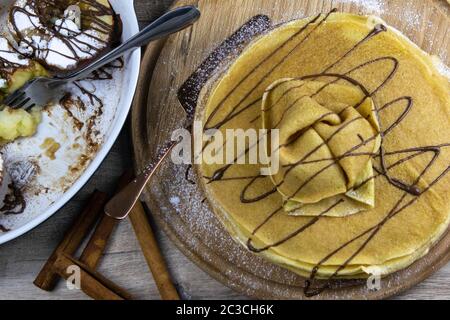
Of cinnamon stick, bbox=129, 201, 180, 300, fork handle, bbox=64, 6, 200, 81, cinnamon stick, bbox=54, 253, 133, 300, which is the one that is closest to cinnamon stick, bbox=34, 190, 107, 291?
cinnamon stick, bbox=54, 253, 133, 300

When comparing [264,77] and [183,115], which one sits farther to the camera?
[183,115]

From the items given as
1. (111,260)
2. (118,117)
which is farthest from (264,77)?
(111,260)

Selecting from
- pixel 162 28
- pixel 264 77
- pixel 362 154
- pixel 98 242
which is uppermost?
pixel 162 28

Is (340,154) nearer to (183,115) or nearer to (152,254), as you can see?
(183,115)

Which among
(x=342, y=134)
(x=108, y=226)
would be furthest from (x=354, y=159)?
(x=108, y=226)

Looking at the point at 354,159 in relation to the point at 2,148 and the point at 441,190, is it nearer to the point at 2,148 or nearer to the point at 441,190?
the point at 441,190

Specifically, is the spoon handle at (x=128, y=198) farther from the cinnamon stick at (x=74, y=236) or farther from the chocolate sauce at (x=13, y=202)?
the chocolate sauce at (x=13, y=202)
